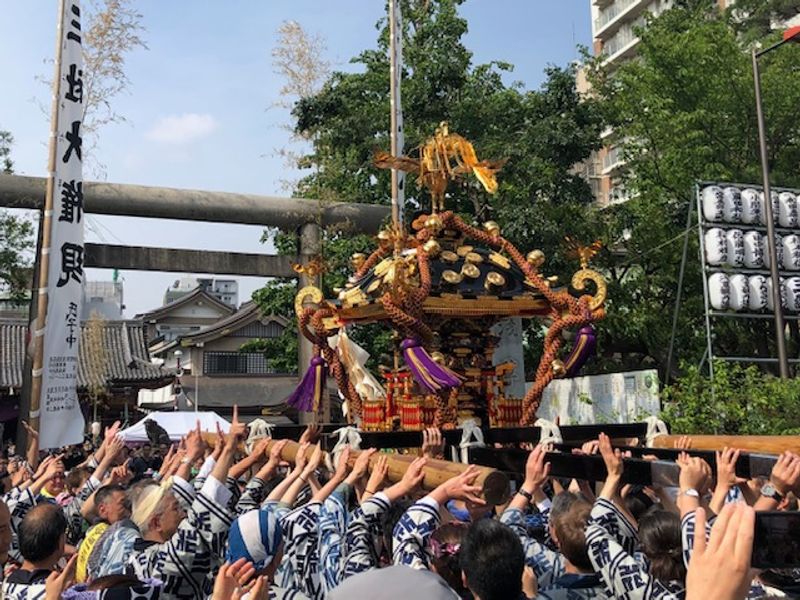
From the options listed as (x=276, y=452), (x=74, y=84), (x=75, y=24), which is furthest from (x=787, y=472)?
(x=75, y=24)

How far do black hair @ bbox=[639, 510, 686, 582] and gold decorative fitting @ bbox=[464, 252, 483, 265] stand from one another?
490cm

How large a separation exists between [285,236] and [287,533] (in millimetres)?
14352

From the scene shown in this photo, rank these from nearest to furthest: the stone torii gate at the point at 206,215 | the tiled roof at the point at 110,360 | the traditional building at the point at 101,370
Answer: the stone torii gate at the point at 206,215, the traditional building at the point at 101,370, the tiled roof at the point at 110,360

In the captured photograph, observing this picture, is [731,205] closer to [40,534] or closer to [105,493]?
[105,493]

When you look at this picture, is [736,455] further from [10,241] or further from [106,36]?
[10,241]

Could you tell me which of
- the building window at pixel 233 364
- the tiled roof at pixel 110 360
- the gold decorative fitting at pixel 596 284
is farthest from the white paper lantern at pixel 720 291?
the building window at pixel 233 364

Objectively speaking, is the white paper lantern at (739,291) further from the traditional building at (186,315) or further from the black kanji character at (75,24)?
the traditional building at (186,315)

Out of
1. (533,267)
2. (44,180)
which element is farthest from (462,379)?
(44,180)

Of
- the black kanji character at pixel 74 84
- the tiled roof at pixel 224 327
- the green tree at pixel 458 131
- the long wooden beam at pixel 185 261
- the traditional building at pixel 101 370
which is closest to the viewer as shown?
the black kanji character at pixel 74 84

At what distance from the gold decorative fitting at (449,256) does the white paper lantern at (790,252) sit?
294 inches

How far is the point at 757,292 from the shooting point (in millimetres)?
12273

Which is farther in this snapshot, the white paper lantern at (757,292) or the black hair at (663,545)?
the white paper lantern at (757,292)

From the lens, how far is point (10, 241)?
1741 cm

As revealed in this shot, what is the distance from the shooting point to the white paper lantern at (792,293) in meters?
12.4
